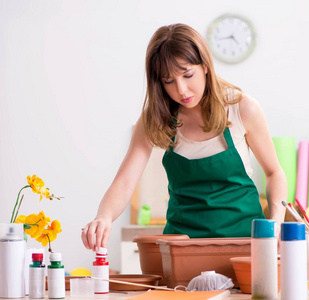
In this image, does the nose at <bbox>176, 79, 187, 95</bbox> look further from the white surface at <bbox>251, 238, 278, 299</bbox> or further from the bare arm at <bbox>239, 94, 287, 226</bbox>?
the white surface at <bbox>251, 238, 278, 299</bbox>

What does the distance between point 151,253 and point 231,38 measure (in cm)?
289

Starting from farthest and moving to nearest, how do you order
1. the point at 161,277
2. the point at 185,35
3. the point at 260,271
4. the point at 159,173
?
1. the point at 159,173
2. the point at 185,35
3. the point at 161,277
4. the point at 260,271

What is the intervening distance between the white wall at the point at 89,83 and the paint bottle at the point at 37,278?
2.84 m

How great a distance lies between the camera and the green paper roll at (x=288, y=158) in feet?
12.9

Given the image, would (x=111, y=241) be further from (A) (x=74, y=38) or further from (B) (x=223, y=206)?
(B) (x=223, y=206)

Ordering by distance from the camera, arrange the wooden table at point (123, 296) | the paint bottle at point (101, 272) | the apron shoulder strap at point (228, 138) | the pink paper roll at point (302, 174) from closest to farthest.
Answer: the wooden table at point (123, 296) → the paint bottle at point (101, 272) → the apron shoulder strap at point (228, 138) → the pink paper roll at point (302, 174)

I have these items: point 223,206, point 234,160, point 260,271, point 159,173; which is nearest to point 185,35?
point 234,160

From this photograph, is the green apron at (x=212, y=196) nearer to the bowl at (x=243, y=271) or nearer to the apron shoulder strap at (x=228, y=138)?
the apron shoulder strap at (x=228, y=138)

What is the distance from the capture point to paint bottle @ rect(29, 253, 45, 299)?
131cm

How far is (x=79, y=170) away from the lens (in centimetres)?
423

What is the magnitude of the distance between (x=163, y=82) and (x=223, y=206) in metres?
0.40

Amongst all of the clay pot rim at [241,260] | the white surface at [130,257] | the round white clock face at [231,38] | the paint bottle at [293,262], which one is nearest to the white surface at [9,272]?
the clay pot rim at [241,260]

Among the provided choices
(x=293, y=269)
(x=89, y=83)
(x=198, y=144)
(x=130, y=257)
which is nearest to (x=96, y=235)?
(x=198, y=144)

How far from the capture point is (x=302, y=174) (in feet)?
12.9
